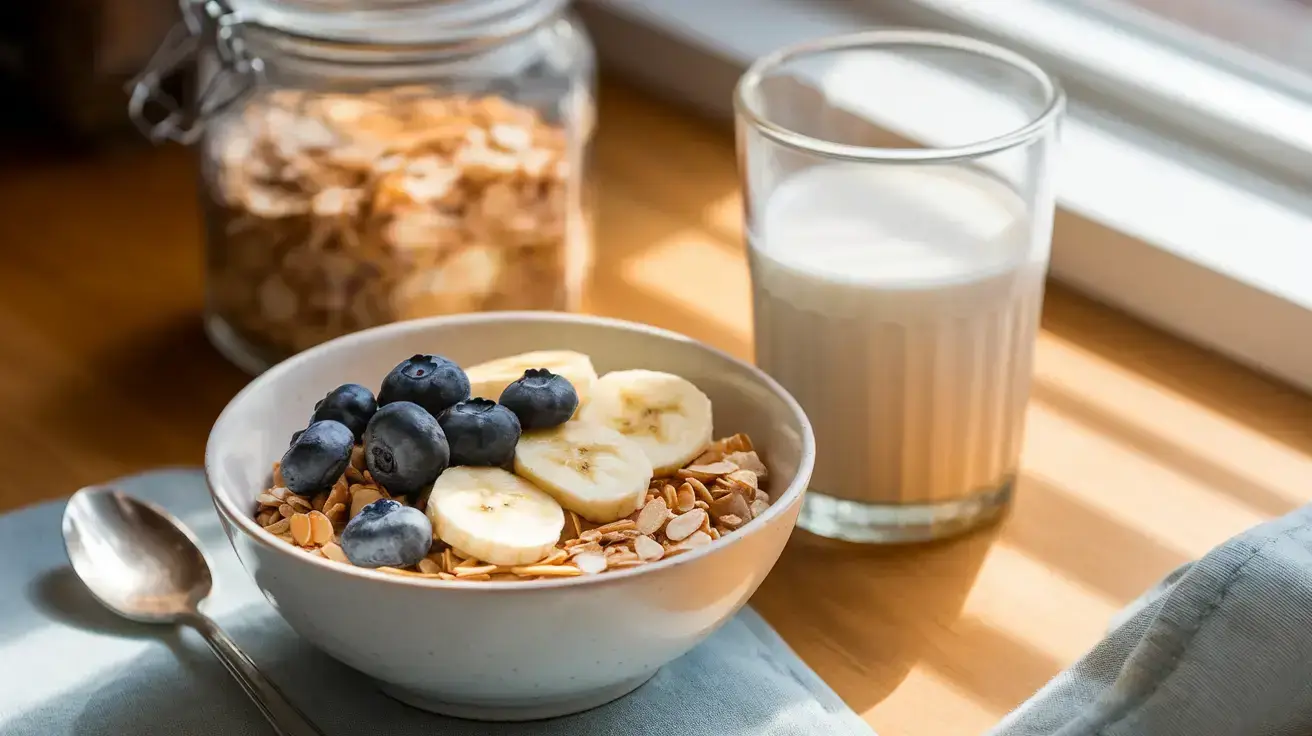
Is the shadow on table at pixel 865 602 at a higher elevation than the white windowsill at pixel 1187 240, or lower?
lower

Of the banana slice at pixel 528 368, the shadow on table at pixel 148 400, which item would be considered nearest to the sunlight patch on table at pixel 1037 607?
the banana slice at pixel 528 368

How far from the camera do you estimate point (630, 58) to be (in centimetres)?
133

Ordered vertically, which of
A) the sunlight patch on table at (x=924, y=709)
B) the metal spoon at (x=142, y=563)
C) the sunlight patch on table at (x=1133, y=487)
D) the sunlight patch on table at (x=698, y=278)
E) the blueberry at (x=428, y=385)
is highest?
the blueberry at (x=428, y=385)

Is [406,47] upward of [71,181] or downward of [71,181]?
upward

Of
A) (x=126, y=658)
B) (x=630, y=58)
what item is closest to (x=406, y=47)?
(x=126, y=658)

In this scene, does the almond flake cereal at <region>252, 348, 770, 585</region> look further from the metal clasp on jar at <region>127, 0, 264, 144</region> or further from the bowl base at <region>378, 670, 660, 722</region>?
the metal clasp on jar at <region>127, 0, 264, 144</region>

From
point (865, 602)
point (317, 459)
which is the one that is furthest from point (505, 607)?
point (865, 602)

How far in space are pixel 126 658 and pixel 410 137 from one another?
1.13 feet

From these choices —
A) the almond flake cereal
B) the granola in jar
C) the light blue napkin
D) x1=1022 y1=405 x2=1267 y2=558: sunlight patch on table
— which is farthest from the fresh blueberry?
x1=1022 y1=405 x2=1267 y2=558: sunlight patch on table

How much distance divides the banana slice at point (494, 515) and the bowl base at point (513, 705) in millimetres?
65

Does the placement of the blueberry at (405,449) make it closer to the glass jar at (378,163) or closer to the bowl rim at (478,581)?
the bowl rim at (478,581)

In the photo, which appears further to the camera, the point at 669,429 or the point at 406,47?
the point at 406,47

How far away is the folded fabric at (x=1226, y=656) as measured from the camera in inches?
22.4

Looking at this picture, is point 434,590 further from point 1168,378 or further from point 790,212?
point 1168,378
